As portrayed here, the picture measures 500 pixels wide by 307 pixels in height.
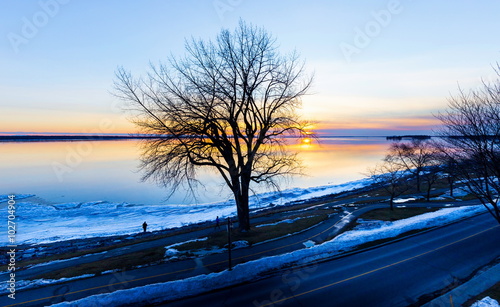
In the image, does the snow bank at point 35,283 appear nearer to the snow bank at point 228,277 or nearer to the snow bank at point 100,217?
the snow bank at point 228,277

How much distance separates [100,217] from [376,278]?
120 ft

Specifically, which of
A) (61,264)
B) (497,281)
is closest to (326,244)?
(497,281)

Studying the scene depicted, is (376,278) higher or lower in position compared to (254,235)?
lower

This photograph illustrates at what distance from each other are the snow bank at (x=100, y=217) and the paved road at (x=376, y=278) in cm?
1728

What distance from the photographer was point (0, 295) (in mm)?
12008

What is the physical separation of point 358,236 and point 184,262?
40.7ft

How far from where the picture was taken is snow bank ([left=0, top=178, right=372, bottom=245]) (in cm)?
2977

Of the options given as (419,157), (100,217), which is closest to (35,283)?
(100,217)

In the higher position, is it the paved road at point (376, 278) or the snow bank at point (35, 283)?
the snow bank at point (35, 283)

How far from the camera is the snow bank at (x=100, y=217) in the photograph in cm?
2977

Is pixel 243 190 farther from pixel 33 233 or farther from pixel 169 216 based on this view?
pixel 33 233

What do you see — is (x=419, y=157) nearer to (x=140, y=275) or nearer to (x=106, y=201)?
(x=140, y=275)

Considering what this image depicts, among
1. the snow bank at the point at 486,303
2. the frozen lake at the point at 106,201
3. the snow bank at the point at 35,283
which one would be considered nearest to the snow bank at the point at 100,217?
the frozen lake at the point at 106,201

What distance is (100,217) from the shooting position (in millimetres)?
35844
